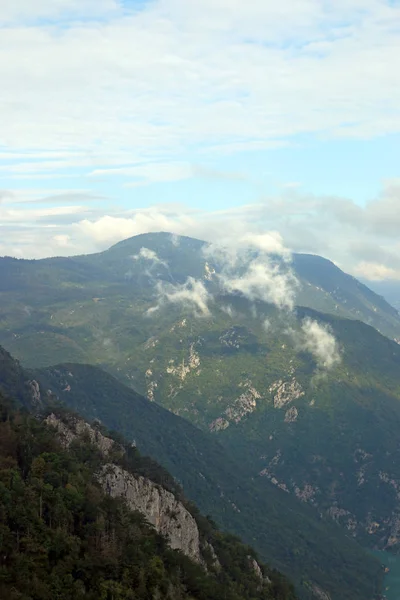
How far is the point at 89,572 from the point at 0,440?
37389mm

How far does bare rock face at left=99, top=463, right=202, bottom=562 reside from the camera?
148 meters

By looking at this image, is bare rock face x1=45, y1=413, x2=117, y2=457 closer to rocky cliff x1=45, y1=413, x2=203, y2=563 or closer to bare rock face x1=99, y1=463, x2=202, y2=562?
rocky cliff x1=45, y1=413, x2=203, y2=563

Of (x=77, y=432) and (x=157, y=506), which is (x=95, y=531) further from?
(x=77, y=432)

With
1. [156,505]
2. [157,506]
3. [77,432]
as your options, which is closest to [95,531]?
[156,505]

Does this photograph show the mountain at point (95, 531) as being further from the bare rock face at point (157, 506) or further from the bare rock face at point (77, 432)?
the bare rock face at point (77, 432)

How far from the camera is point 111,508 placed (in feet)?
409

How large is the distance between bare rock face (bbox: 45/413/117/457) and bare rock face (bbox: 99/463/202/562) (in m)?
16.0

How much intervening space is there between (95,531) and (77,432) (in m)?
65.2

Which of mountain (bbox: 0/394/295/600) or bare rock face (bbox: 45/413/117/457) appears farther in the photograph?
bare rock face (bbox: 45/413/117/457)

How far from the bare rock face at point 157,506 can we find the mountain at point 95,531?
0.96 feet

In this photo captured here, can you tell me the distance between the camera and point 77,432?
177 meters

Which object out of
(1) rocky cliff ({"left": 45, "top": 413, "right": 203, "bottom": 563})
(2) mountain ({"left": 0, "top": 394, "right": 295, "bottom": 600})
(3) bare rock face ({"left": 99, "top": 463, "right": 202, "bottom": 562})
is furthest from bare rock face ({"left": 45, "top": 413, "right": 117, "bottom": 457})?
(3) bare rock face ({"left": 99, "top": 463, "right": 202, "bottom": 562})

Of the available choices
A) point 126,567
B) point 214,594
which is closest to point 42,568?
Answer: point 126,567

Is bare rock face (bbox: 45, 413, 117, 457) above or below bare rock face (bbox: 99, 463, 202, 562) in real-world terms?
above
